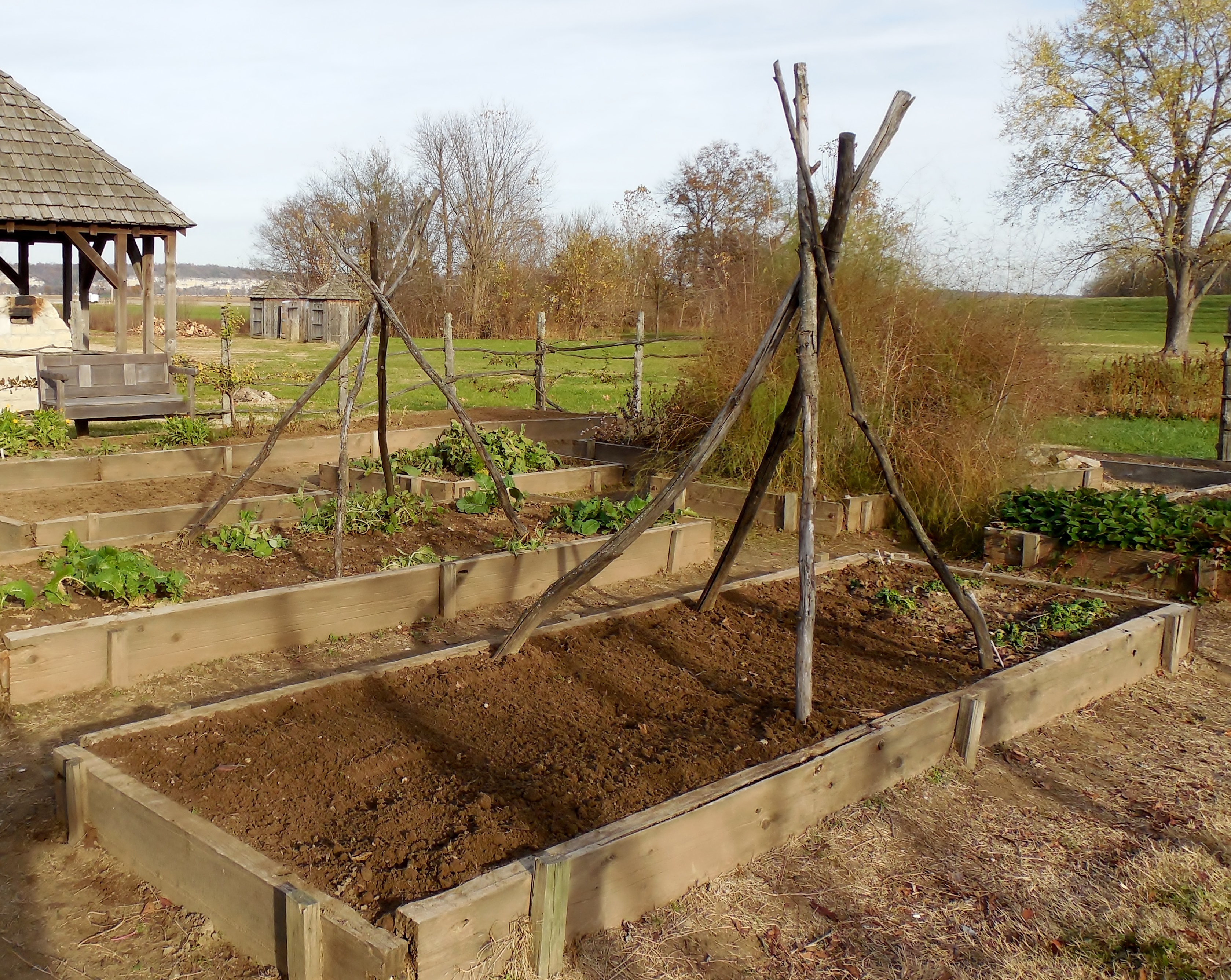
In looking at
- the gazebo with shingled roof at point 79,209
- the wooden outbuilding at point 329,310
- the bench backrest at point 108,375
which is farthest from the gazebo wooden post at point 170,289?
the wooden outbuilding at point 329,310

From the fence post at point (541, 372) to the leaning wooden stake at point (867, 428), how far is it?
8641mm

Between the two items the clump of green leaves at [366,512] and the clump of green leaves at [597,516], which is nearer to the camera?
the clump of green leaves at [366,512]

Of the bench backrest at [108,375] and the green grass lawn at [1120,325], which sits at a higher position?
the green grass lawn at [1120,325]

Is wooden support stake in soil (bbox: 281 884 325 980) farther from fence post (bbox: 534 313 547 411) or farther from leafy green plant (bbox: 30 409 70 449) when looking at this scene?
fence post (bbox: 534 313 547 411)

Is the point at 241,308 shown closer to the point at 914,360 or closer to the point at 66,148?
the point at 66,148

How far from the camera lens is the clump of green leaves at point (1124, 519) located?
649 centimetres

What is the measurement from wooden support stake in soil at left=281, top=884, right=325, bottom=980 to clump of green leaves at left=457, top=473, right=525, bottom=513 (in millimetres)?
4845

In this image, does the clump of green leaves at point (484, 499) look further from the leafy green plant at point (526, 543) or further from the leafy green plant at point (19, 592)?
the leafy green plant at point (19, 592)

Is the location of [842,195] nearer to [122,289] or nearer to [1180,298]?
[122,289]

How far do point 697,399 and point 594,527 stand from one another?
2.89 m

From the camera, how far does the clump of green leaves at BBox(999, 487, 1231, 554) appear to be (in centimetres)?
649

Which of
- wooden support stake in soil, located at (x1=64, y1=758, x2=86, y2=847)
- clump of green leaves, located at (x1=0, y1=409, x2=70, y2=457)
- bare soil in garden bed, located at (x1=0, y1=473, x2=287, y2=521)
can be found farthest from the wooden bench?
wooden support stake in soil, located at (x1=64, y1=758, x2=86, y2=847)

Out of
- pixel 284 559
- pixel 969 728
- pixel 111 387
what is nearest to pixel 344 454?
pixel 284 559

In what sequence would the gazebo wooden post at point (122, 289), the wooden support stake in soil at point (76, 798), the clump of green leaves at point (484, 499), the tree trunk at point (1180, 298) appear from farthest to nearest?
the tree trunk at point (1180, 298), the gazebo wooden post at point (122, 289), the clump of green leaves at point (484, 499), the wooden support stake in soil at point (76, 798)
